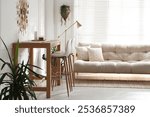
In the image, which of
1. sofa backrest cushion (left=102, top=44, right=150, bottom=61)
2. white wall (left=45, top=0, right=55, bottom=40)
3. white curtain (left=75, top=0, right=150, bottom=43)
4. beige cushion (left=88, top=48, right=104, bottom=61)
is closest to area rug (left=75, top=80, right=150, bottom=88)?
beige cushion (left=88, top=48, right=104, bottom=61)

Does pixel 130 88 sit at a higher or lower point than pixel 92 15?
lower

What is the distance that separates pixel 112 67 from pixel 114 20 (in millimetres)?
1941

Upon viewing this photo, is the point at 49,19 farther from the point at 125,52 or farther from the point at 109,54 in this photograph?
the point at 125,52

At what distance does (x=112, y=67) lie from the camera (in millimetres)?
6004

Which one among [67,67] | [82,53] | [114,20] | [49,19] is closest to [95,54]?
[82,53]

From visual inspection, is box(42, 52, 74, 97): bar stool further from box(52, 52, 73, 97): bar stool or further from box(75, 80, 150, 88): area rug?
box(75, 80, 150, 88): area rug

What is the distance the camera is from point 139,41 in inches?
297

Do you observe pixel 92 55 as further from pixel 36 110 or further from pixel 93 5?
pixel 36 110

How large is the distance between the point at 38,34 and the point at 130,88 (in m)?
2.39

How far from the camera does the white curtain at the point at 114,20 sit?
295 inches

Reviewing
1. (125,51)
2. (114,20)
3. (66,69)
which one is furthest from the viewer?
(114,20)

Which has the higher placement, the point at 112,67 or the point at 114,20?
the point at 114,20

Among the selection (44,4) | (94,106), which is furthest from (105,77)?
(94,106)

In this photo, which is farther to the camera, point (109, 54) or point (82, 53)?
point (109, 54)
